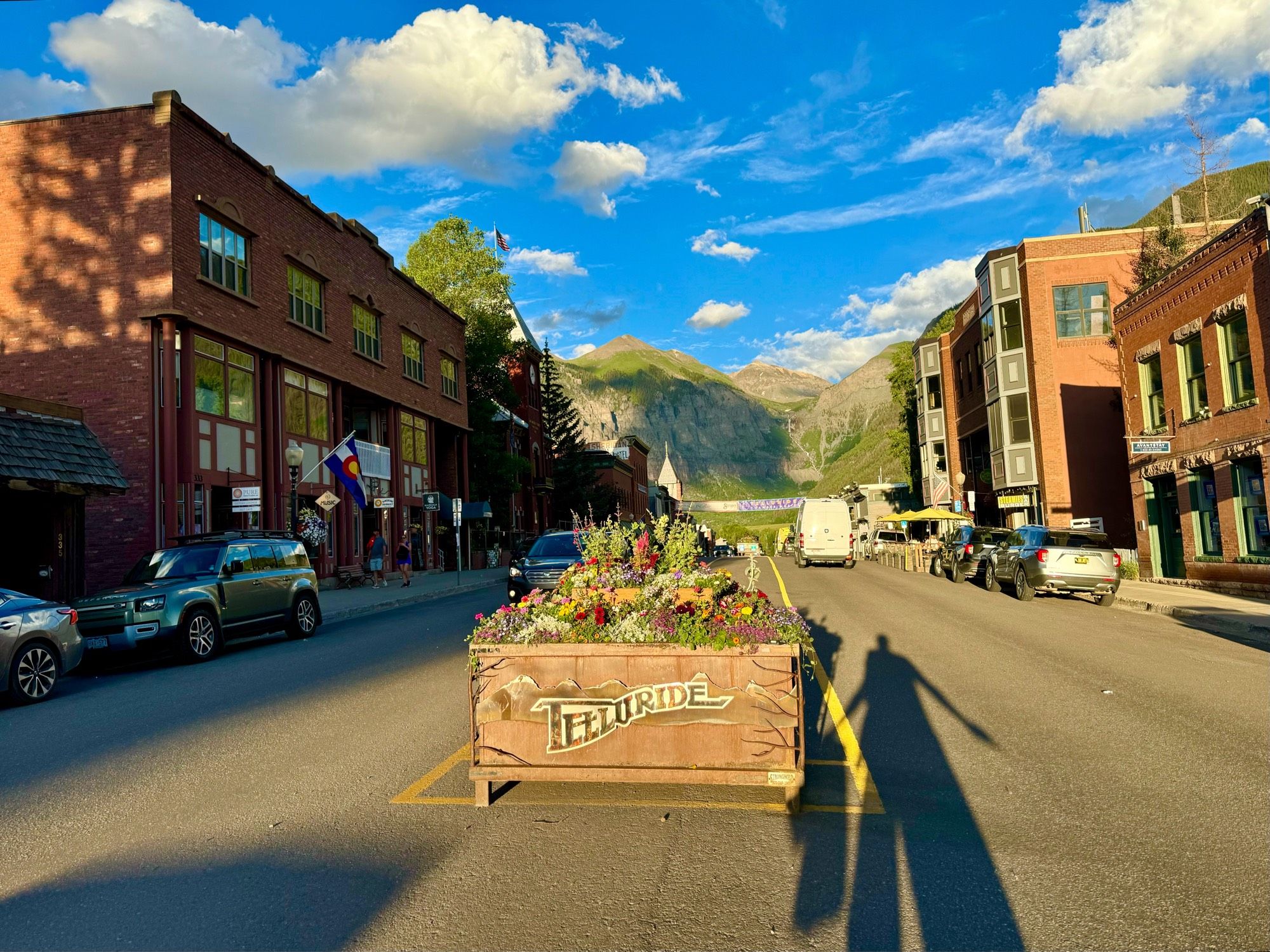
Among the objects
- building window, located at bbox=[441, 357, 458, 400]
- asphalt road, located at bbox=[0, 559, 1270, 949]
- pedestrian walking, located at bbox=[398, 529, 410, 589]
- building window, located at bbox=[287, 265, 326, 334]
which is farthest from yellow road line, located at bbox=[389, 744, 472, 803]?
building window, located at bbox=[441, 357, 458, 400]

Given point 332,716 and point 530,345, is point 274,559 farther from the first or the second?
Result: point 530,345

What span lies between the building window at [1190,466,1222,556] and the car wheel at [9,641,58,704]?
2158 centimetres

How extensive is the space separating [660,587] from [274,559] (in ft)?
37.7

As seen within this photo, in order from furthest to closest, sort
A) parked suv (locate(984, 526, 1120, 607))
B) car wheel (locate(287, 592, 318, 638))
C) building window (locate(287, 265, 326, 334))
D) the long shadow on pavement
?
building window (locate(287, 265, 326, 334))
parked suv (locate(984, 526, 1120, 607))
car wheel (locate(287, 592, 318, 638))
the long shadow on pavement

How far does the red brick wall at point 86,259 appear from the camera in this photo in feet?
71.6

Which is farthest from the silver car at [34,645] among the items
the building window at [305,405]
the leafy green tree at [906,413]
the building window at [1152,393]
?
the leafy green tree at [906,413]

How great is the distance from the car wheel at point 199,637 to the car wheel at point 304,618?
2.00 metres

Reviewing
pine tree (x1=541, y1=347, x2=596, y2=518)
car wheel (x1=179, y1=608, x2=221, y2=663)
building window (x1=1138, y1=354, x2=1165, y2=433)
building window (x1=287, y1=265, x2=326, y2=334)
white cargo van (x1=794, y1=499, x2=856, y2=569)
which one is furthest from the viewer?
pine tree (x1=541, y1=347, x2=596, y2=518)

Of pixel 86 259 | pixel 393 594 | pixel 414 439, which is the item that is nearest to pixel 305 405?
pixel 393 594

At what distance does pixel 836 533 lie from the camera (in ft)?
121

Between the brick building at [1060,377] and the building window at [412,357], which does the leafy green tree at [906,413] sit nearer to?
the brick building at [1060,377]

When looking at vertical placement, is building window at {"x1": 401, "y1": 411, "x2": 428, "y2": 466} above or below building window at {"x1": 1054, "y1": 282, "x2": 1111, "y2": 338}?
below

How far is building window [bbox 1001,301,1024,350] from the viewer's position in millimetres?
36812

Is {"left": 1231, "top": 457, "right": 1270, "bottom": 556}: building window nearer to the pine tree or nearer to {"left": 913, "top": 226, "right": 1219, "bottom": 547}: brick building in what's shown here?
{"left": 913, "top": 226, "right": 1219, "bottom": 547}: brick building
